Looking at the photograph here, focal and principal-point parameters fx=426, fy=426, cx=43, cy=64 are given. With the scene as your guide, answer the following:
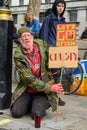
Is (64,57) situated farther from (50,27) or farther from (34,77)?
(50,27)

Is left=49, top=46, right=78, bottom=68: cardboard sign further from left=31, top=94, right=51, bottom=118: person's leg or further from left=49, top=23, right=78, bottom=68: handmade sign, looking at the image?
left=31, top=94, right=51, bottom=118: person's leg

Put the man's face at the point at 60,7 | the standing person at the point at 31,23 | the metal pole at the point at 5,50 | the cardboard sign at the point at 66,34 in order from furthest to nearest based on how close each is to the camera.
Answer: the standing person at the point at 31,23
the man's face at the point at 60,7
the metal pole at the point at 5,50
the cardboard sign at the point at 66,34

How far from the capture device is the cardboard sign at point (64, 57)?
244 inches

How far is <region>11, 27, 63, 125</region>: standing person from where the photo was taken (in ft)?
20.3

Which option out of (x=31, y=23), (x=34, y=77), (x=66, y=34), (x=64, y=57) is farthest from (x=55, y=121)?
(x=31, y=23)

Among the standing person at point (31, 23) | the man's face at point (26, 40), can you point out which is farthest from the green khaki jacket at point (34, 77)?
the standing person at point (31, 23)

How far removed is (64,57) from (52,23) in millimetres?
1204

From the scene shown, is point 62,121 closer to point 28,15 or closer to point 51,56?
point 51,56

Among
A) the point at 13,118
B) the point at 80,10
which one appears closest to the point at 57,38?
the point at 13,118

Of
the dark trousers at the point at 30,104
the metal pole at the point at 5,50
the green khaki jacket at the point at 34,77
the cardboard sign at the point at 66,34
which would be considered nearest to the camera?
the green khaki jacket at the point at 34,77

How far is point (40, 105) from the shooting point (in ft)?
20.4

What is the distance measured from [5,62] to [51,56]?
0.87 metres

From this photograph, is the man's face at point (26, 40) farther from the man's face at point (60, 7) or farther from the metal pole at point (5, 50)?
the man's face at point (60, 7)

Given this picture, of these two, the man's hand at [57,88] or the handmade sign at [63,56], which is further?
the handmade sign at [63,56]
